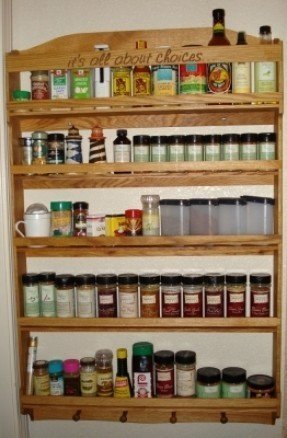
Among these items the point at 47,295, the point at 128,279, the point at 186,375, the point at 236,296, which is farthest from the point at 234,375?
the point at 47,295

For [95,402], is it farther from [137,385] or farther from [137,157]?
[137,157]

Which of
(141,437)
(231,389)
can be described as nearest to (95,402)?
(141,437)

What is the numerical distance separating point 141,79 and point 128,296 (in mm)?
772

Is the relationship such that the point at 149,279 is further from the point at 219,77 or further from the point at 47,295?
the point at 219,77

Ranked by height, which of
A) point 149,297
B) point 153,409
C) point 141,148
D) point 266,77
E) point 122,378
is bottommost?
point 153,409

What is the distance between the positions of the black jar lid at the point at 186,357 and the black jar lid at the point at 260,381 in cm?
22

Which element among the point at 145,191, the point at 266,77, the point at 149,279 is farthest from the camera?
the point at 145,191

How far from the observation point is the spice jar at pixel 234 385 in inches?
66.2

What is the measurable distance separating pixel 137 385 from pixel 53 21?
4.71 feet

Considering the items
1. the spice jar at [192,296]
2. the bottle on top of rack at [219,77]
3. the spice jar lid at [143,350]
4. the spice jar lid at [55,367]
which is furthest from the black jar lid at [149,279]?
the bottle on top of rack at [219,77]

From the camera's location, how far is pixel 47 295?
1.71 m

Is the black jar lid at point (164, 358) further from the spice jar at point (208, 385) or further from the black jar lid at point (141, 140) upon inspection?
the black jar lid at point (141, 140)

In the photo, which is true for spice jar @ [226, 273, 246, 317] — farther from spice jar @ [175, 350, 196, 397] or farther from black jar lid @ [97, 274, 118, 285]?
black jar lid @ [97, 274, 118, 285]

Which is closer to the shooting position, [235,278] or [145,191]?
[235,278]
